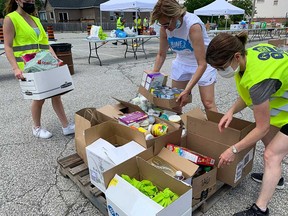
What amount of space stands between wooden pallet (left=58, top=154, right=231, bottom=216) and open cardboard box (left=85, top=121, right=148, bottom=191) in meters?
0.08

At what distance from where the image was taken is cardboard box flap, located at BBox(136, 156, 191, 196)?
5.16 ft

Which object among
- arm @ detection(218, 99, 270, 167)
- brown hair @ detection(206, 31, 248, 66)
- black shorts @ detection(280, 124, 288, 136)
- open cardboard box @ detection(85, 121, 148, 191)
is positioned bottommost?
open cardboard box @ detection(85, 121, 148, 191)

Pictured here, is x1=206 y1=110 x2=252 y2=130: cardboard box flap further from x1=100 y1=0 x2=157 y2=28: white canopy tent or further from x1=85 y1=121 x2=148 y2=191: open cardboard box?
x1=100 y1=0 x2=157 y2=28: white canopy tent

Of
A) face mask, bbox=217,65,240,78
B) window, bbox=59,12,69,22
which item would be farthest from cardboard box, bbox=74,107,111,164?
window, bbox=59,12,69,22

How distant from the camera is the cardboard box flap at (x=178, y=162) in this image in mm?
1836

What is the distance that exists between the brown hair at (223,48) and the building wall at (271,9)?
180ft

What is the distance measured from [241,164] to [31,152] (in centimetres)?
227

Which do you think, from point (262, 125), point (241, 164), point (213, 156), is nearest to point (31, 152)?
point (213, 156)

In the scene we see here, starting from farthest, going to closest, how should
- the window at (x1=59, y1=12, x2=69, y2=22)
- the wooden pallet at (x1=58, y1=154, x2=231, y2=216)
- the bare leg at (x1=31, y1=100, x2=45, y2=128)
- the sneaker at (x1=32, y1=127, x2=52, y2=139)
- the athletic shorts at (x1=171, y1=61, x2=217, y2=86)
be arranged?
1. the window at (x1=59, y1=12, x2=69, y2=22)
2. the sneaker at (x1=32, y1=127, x2=52, y2=139)
3. the bare leg at (x1=31, y1=100, x2=45, y2=128)
4. the athletic shorts at (x1=171, y1=61, x2=217, y2=86)
5. the wooden pallet at (x1=58, y1=154, x2=231, y2=216)

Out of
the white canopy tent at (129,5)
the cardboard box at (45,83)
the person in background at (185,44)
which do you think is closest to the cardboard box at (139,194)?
the person in background at (185,44)

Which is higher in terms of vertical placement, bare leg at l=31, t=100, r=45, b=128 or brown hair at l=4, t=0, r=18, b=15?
brown hair at l=4, t=0, r=18, b=15

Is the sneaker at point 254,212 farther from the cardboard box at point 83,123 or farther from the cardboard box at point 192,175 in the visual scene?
the cardboard box at point 83,123

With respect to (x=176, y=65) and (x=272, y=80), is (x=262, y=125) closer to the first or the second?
(x=272, y=80)

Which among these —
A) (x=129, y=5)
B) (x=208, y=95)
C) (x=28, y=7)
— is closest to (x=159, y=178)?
(x=208, y=95)
